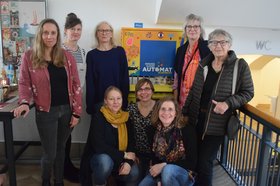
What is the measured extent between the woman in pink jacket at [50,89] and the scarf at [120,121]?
21 centimetres

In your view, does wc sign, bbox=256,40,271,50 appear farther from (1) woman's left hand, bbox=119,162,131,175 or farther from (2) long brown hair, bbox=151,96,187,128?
(1) woman's left hand, bbox=119,162,131,175

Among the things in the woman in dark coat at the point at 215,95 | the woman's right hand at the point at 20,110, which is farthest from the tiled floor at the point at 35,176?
the woman's right hand at the point at 20,110

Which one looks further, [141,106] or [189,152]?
[141,106]

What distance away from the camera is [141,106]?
7.20ft

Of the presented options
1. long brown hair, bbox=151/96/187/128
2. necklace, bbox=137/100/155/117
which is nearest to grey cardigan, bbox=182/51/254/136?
long brown hair, bbox=151/96/187/128

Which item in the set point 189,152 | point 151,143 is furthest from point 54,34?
point 189,152

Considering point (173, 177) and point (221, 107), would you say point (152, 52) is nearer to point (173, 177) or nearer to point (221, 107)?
point (221, 107)

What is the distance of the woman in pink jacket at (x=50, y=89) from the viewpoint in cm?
188

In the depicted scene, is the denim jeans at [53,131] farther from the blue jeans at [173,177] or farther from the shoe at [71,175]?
the blue jeans at [173,177]

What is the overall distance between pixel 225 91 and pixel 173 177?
66 cm

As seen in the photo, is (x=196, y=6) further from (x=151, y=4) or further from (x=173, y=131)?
(x=173, y=131)

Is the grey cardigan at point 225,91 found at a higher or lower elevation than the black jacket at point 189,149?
higher

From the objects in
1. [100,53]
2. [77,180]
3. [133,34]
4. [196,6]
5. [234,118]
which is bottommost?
[77,180]

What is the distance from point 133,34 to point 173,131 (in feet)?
3.96
